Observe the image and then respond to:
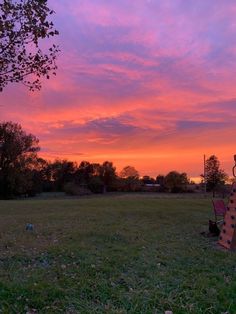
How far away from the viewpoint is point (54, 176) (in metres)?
85.6

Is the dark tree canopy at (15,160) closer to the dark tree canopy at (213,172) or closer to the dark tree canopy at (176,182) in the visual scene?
the dark tree canopy at (176,182)

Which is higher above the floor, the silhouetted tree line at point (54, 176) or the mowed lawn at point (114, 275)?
the silhouetted tree line at point (54, 176)

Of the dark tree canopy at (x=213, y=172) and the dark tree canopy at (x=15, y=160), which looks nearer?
the dark tree canopy at (x=15, y=160)

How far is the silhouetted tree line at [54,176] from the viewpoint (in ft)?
209

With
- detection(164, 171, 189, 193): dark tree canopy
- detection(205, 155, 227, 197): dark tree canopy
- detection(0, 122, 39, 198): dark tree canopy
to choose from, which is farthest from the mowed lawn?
detection(205, 155, 227, 197): dark tree canopy

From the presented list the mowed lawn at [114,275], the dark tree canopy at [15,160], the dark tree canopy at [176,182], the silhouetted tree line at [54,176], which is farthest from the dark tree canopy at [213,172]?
the mowed lawn at [114,275]

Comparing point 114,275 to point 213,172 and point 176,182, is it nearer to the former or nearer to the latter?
Answer: point 176,182

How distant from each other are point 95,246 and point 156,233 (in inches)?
142

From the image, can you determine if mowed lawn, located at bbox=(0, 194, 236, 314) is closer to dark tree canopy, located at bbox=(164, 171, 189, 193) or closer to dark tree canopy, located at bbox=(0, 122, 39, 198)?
dark tree canopy, located at bbox=(0, 122, 39, 198)

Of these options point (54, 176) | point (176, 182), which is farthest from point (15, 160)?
point (176, 182)

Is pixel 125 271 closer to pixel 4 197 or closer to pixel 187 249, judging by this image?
pixel 187 249

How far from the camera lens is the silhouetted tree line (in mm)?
63844

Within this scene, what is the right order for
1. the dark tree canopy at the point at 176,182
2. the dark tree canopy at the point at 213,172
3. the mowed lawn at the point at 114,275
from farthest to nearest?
the dark tree canopy at the point at 213,172 < the dark tree canopy at the point at 176,182 < the mowed lawn at the point at 114,275

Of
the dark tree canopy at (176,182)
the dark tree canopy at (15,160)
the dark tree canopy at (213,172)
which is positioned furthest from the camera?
the dark tree canopy at (213,172)
